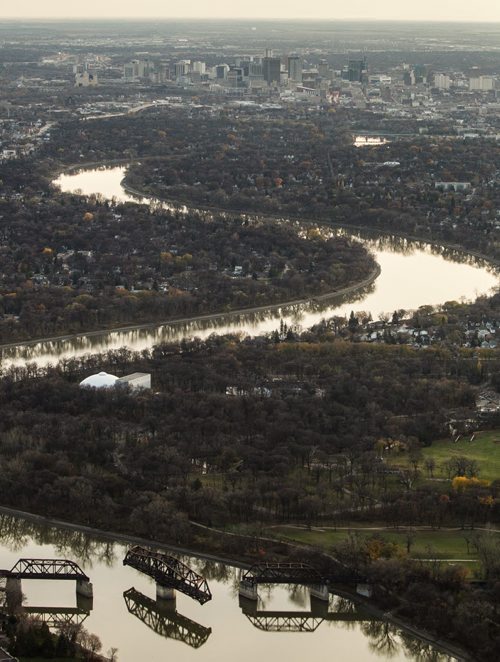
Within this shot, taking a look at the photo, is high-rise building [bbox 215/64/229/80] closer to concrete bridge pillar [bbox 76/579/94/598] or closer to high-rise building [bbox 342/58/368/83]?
high-rise building [bbox 342/58/368/83]

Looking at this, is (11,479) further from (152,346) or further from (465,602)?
(152,346)

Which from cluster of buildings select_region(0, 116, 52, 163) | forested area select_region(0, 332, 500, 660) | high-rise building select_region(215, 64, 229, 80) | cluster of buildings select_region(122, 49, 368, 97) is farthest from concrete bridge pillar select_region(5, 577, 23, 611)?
high-rise building select_region(215, 64, 229, 80)

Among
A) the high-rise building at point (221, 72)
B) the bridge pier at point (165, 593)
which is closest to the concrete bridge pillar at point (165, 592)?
the bridge pier at point (165, 593)

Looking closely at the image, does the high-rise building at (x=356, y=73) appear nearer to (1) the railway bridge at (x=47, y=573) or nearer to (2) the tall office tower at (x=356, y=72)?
(2) the tall office tower at (x=356, y=72)

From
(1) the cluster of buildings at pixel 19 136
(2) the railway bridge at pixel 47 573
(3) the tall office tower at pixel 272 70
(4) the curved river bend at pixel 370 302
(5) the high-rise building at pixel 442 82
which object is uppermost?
(2) the railway bridge at pixel 47 573

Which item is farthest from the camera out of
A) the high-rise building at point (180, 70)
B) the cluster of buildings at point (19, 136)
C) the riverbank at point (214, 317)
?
the high-rise building at point (180, 70)
